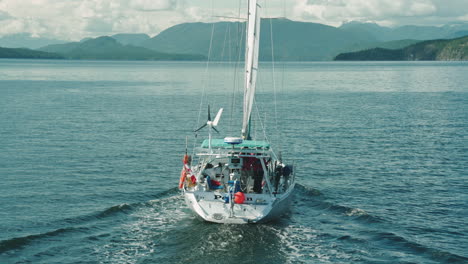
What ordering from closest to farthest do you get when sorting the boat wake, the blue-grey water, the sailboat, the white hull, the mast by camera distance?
the boat wake
the blue-grey water
the white hull
the sailboat
the mast

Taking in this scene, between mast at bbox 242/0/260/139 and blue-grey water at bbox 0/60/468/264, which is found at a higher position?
mast at bbox 242/0/260/139

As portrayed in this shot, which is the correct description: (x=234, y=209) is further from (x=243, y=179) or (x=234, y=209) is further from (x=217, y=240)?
(x=243, y=179)

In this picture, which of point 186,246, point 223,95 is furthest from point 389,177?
point 223,95

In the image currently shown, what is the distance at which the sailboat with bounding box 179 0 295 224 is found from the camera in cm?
2781

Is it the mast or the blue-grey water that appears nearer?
the blue-grey water

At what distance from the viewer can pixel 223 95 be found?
106m

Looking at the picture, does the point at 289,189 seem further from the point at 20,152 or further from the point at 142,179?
the point at 20,152

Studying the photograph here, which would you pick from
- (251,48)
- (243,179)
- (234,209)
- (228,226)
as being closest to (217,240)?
(228,226)

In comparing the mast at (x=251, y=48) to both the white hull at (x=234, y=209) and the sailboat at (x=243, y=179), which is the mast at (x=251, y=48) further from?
the white hull at (x=234, y=209)

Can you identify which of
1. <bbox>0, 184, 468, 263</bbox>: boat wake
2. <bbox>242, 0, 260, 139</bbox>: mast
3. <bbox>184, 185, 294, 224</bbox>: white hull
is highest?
<bbox>242, 0, 260, 139</bbox>: mast

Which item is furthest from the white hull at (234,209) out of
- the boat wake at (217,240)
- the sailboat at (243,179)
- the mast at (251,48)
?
the mast at (251,48)

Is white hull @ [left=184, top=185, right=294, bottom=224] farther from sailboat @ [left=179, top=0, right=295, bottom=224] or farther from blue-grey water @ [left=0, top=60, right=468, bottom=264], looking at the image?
blue-grey water @ [left=0, top=60, right=468, bottom=264]

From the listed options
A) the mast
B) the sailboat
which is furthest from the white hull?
the mast

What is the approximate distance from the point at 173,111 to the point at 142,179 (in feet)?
136
